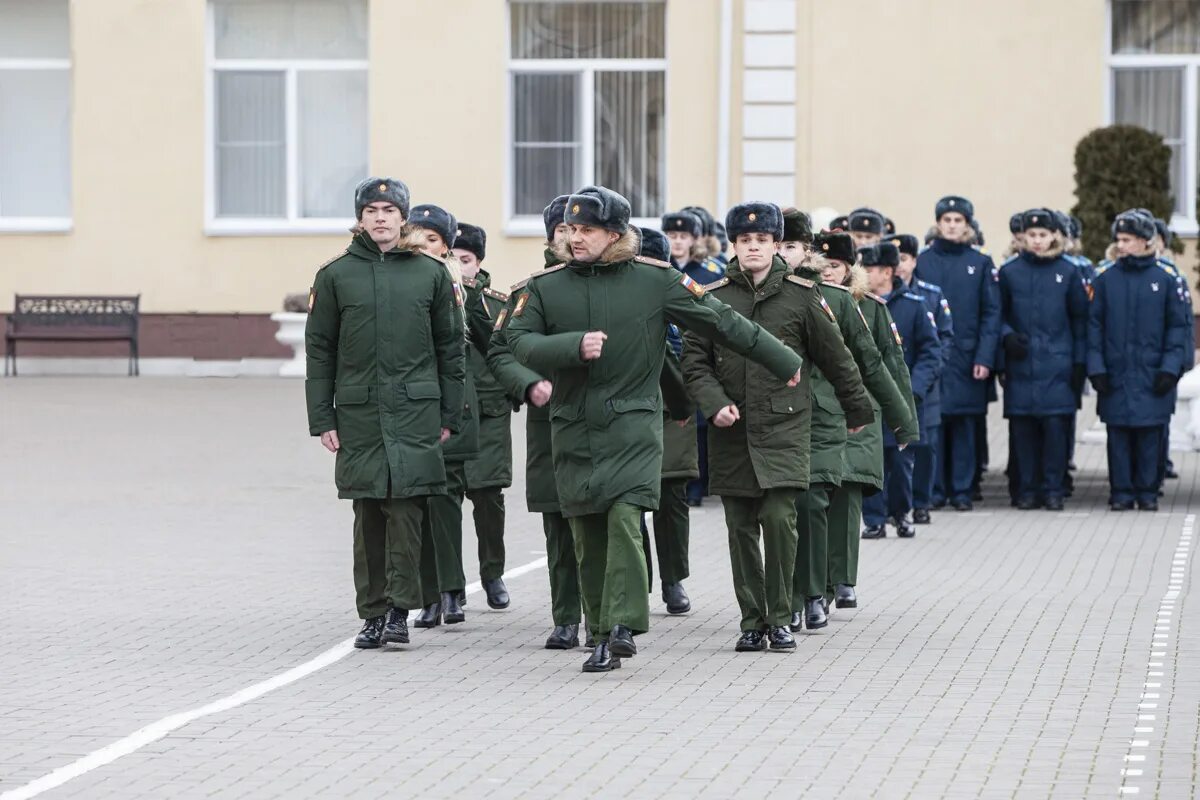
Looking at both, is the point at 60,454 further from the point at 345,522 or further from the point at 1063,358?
the point at 1063,358

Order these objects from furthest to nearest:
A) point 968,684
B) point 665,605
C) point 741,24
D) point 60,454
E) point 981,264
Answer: point 741,24
point 60,454
point 981,264
point 665,605
point 968,684

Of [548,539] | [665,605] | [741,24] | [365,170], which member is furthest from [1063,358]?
[365,170]

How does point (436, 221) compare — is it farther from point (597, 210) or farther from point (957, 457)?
point (957, 457)

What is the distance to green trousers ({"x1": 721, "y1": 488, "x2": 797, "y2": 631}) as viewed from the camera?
9.99 meters

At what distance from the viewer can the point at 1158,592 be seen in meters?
11.9

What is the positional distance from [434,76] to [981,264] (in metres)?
13.0

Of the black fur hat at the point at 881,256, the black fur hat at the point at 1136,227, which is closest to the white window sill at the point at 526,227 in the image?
the black fur hat at the point at 1136,227

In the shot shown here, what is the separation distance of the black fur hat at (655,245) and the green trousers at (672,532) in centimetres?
99

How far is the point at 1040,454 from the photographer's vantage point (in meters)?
16.7

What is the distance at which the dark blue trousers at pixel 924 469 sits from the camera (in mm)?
15422

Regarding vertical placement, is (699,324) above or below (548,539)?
above

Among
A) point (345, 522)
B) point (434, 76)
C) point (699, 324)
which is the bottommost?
point (345, 522)

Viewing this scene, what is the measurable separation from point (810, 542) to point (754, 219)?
4.64ft

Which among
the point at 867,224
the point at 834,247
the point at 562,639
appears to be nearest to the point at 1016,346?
the point at 867,224
